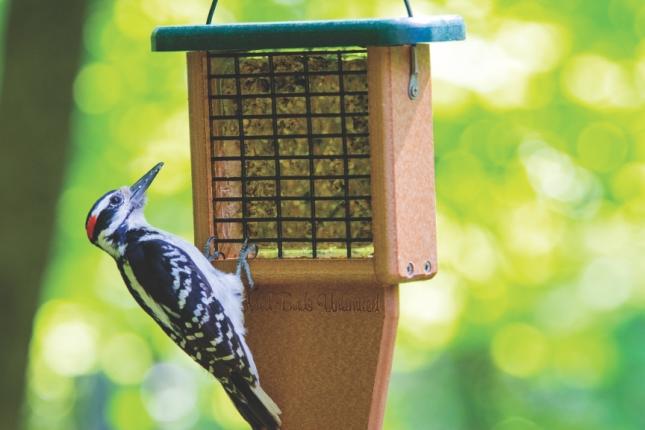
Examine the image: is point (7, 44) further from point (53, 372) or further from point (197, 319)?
point (53, 372)

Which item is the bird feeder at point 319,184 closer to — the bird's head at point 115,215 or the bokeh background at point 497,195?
the bird's head at point 115,215

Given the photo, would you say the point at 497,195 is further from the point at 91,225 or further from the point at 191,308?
the point at 191,308

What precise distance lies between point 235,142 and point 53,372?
10925 millimetres

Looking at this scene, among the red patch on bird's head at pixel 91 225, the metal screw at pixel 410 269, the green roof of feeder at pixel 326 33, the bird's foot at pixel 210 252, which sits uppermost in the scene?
the green roof of feeder at pixel 326 33

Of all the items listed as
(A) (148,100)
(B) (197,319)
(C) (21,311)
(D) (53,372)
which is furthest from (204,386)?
(B) (197,319)

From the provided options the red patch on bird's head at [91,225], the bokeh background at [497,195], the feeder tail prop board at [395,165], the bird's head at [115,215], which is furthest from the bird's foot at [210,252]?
the bokeh background at [497,195]

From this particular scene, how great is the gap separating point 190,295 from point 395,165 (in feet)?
2.62

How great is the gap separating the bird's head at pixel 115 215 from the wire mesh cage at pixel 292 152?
0.33 m

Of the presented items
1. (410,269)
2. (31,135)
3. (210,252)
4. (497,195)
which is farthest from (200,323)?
(497,195)

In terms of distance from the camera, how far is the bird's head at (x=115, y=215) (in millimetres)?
4562

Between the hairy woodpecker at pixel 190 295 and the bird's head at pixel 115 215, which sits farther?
the bird's head at pixel 115 215

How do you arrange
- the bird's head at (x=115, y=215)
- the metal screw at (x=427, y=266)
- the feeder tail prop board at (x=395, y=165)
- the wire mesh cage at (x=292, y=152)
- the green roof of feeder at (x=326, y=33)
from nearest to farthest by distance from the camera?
1. the green roof of feeder at (x=326, y=33)
2. the feeder tail prop board at (x=395, y=165)
3. the metal screw at (x=427, y=266)
4. the wire mesh cage at (x=292, y=152)
5. the bird's head at (x=115, y=215)

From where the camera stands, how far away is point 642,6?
31.0ft

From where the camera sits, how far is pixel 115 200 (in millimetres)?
4578
